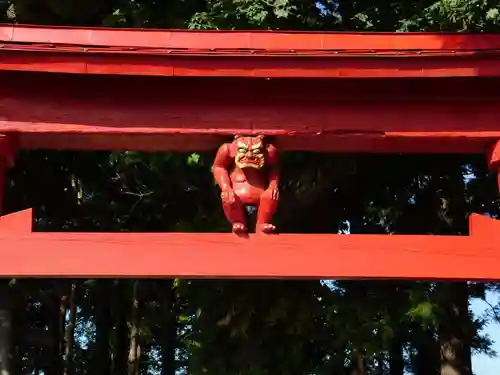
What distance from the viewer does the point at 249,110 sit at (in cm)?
389

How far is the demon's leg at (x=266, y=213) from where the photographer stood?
3623 mm

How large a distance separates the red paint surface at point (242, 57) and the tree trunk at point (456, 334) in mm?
3294

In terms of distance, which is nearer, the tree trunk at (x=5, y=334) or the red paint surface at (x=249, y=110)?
the red paint surface at (x=249, y=110)

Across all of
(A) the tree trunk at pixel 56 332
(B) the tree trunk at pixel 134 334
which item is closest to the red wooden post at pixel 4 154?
(B) the tree trunk at pixel 134 334

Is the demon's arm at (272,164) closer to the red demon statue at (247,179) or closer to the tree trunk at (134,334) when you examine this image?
the red demon statue at (247,179)

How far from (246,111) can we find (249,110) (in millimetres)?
19

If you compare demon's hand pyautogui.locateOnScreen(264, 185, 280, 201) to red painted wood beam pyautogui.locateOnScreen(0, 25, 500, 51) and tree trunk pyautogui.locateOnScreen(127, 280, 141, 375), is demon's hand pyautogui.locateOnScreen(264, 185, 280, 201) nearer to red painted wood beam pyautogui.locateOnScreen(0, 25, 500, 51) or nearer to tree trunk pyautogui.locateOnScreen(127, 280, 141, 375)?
red painted wood beam pyautogui.locateOnScreen(0, 25, 500, 51)

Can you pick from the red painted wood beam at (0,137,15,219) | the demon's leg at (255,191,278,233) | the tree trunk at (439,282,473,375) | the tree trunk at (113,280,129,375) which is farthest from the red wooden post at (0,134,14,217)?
the tree trunk at (113,280,129,375)

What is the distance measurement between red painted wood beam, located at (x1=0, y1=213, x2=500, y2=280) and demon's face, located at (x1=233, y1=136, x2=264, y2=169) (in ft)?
1.38

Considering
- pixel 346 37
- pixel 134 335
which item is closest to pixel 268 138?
pixel 346 37

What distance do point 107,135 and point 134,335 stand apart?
9.86 meters

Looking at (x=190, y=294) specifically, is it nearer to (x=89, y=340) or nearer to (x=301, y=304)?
(x=301, y=304)

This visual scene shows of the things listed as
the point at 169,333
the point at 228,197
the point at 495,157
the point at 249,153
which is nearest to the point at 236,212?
the point at 228,197

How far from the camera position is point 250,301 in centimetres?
645
